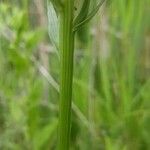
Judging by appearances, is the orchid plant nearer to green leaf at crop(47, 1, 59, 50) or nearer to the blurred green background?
green leaf at crop(47, 1, 59, 50)

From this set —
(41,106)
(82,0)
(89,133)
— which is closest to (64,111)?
(82,0)

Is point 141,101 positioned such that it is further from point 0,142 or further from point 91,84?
point 0,142

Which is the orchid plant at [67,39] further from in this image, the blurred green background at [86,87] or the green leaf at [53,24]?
the blurred green background at [86,87]

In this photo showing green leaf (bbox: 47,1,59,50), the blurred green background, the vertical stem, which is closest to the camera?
the vertical stem

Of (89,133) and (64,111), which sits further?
(89,133)

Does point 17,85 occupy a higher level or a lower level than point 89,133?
higher

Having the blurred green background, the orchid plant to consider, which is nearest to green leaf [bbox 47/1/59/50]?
the orchid plant
